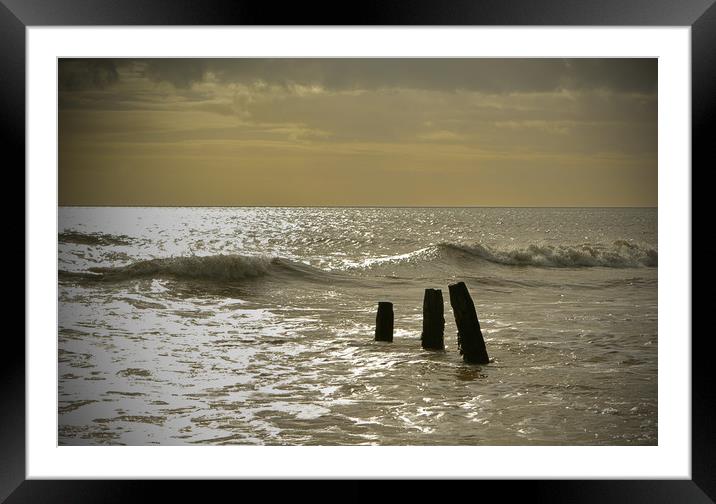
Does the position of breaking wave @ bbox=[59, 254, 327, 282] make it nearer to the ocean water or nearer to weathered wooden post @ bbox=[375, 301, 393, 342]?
the ocean water

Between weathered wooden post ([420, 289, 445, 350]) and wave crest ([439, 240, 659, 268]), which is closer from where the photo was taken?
weathered wooden post ([420, 289, 445, 350])

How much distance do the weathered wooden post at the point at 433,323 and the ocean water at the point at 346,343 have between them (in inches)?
8.9

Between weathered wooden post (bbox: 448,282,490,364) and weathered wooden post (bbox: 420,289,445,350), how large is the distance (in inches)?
21.0

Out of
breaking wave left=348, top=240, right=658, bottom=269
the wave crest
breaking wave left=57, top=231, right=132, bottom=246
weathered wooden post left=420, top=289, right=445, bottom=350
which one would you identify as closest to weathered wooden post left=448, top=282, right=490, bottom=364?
weathered wooden post left=420, top=289, right=445, bottom=350

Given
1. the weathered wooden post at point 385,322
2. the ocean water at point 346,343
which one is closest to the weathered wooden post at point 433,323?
the ocean water at point 346,343

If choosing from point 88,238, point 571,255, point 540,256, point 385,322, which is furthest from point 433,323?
point 571,255

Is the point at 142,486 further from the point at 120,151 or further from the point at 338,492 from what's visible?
the point at 120,151

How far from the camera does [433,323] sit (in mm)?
6410

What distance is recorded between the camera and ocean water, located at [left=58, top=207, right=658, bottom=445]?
478 cm

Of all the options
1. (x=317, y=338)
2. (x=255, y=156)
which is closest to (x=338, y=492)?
(x=317, y=338)
